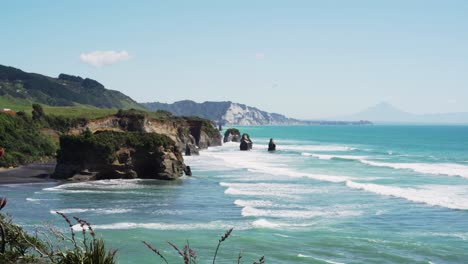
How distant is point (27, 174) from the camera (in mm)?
60219

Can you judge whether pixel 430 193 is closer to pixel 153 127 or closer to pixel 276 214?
pixel 276 214

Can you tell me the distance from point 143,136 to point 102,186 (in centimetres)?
1037

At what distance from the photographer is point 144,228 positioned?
34.5m

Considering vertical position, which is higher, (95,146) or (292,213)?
(95,146)

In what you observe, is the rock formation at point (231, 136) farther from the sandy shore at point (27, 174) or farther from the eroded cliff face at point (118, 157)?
the eroded cliff face at point (118, 157)

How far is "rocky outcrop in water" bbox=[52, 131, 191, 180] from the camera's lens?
57.3 m

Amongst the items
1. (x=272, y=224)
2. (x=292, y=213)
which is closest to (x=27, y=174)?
(x=292, y=213)

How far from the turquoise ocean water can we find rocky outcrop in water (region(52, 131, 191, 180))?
237cm

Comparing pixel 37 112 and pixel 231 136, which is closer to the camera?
pixel 37 112

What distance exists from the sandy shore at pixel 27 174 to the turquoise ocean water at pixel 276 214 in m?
3.67

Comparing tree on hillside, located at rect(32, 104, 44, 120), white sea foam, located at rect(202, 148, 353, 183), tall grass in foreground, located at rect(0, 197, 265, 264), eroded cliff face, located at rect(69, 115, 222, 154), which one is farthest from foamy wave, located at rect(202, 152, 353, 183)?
tall grass in foreground, located at rect(0, 197, 265, 264)

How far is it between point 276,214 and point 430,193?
57.1 ft

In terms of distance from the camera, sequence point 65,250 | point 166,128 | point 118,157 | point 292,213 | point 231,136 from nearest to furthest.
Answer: point 65,250 < point 292,213 < point 118,157 < point 166,128 < point 231,136

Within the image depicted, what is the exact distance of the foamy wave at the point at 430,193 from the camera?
44.1 meters
